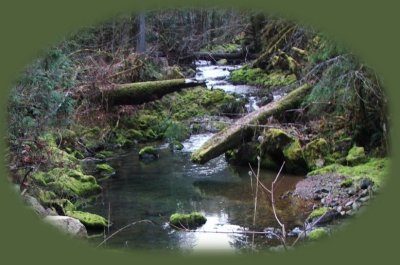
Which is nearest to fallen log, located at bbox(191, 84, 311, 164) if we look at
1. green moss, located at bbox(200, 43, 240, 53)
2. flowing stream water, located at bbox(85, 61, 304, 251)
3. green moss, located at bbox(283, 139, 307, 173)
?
flowing stream water, located at bbox(85, 61, 304, 251)

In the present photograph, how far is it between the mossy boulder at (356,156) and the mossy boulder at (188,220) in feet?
14.1

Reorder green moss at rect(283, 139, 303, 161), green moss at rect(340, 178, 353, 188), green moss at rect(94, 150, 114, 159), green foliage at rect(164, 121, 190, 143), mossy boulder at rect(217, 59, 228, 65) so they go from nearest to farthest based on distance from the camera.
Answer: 1. green moss at rect(340, 178, 353, 188)
2. green moss at rect(283, 139, 303, 161)
3. green moss at rect(94, 150, 114, 159)
4. green foliage at rect(164, 121, 190, 143)
5. mossy boulder at rect(217, 59, 228, 65)

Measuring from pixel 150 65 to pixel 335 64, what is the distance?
9.78 m

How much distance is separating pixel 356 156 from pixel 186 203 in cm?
→ 423

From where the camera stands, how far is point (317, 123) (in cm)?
1358

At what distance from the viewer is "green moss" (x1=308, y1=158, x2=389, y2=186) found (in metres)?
10.3

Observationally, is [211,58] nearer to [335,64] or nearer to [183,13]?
[183,13]

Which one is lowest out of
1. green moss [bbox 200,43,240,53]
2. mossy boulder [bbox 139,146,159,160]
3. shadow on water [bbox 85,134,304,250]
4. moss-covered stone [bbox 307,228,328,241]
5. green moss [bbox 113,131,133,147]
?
green moss [bbox 113,131,133,147]

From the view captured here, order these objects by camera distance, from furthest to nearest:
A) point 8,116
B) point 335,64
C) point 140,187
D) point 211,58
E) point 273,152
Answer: point 211,58, point 273,152, point 140,187, point 335,64, point 8,116

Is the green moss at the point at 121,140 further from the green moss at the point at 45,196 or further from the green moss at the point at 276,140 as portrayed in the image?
the green moss at the point at 45,196

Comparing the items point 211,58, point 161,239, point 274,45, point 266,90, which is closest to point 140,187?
point 161,239

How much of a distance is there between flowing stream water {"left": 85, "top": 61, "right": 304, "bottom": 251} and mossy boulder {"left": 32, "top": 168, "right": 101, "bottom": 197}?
37cm

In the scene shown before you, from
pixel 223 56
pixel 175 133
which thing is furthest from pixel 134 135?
pixel 223 56

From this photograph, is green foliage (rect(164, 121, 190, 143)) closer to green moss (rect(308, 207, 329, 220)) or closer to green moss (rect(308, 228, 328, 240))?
green moss (rect(308, 207, 329, 220))
